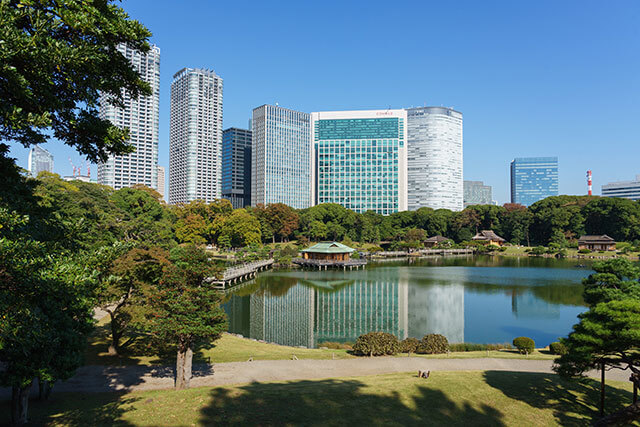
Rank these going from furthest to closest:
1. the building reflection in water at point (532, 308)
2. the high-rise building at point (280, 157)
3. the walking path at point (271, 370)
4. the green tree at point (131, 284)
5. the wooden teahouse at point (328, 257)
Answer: the high-rise building at point (280, 157) → the wooden teahouse at point (328, 257) → the building reflection in water at point (532, 308) → the green tree at point (131, 284) → the walking path at point (271, 370)

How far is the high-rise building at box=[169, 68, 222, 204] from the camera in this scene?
141m

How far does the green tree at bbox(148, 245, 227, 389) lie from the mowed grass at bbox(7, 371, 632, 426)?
173cm

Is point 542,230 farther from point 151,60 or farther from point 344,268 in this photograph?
point 151,60

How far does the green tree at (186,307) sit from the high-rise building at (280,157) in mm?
118703

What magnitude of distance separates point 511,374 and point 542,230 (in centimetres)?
8495

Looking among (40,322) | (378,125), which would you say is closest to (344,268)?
(40,322)

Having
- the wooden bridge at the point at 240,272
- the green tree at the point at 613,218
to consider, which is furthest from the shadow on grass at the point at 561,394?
the green tree at the point at 613,218

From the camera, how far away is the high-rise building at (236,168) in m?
151

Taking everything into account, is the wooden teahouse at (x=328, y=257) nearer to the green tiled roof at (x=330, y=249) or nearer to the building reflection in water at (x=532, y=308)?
the green tiled roof at (x=330, y=249)

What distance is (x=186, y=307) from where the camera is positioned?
12750 millimetres

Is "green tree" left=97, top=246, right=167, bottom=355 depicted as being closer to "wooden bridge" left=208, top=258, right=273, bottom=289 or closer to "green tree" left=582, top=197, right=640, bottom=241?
"wooden bridge" left=208, top=258, right=273, bottom=289

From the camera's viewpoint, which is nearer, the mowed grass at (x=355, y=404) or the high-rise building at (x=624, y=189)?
the mowed grass at (x=355, y=404)

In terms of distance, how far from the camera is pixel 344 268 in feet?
196

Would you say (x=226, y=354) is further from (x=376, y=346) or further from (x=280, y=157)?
(x=280, y=157)
